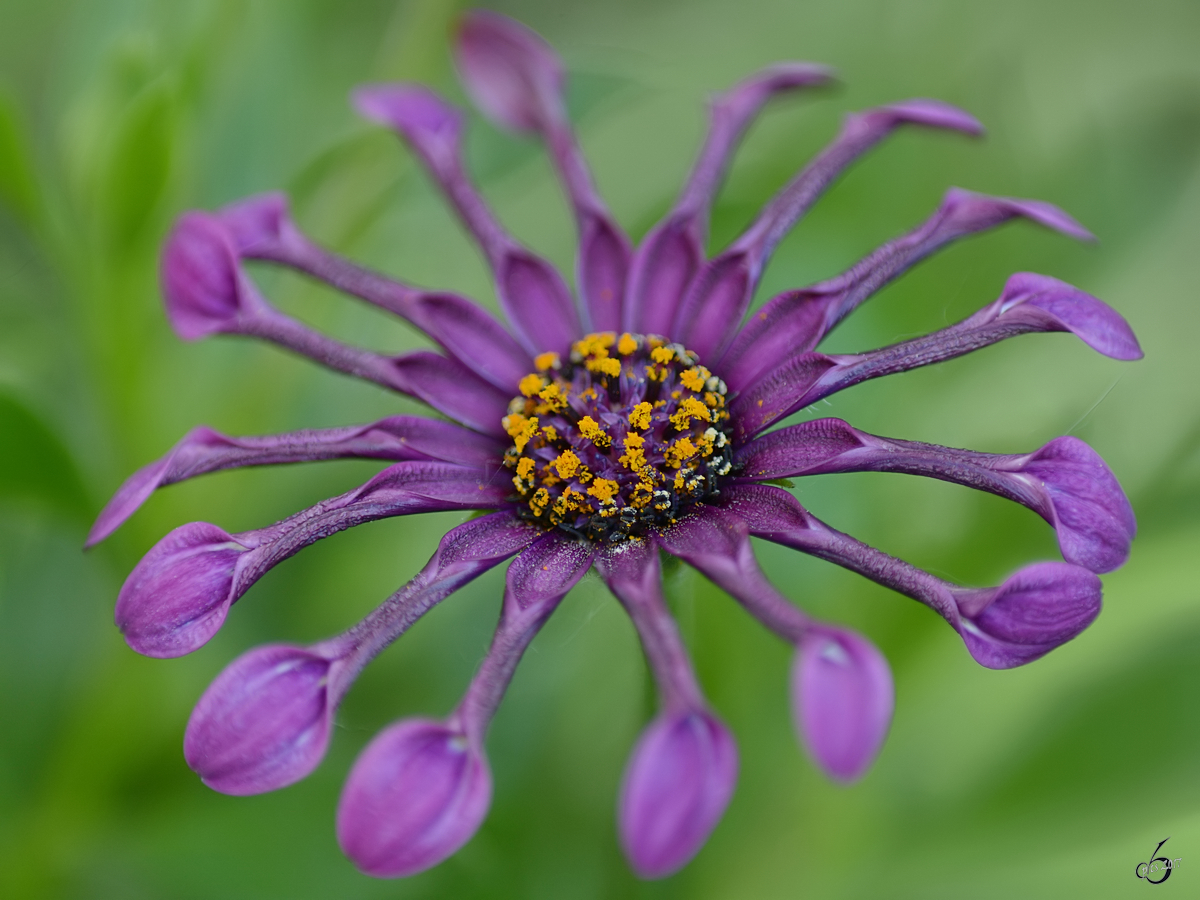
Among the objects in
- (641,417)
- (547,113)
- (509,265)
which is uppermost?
(547,113)

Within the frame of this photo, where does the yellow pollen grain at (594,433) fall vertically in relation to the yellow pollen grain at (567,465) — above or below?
above

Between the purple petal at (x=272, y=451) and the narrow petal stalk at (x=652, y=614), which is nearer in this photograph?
the narrow petal stalk at (x=652, y=614)

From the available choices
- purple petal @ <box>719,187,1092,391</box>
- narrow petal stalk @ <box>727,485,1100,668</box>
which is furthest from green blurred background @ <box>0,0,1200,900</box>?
narrow petal stalk @ <box>727,485,1100,668</box>

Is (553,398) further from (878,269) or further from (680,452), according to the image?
(878,269)

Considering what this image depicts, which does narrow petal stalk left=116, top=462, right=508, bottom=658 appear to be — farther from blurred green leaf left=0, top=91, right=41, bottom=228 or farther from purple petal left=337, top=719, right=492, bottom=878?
blurred green leaf left=0, top=91, right=41, bottom=228

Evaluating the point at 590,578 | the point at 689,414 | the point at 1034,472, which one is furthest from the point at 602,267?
the point at 1034,472

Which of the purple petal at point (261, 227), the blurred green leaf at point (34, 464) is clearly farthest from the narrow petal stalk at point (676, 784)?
the blurred green leaf at point (34, 464)

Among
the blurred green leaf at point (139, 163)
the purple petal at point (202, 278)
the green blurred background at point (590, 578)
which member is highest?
the blurred green leaf at point (139, 163)

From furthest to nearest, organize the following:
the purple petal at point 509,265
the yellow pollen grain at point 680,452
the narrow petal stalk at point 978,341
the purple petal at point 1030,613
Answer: the purple petal at point 509,265 → the yellow pollen grain at point 680,452 → the narrow petal stalk at point 978,341 → the purple petal at point 1030,613

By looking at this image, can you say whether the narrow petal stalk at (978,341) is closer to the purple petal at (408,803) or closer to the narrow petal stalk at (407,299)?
the narrow petal stalk at (407,299)
